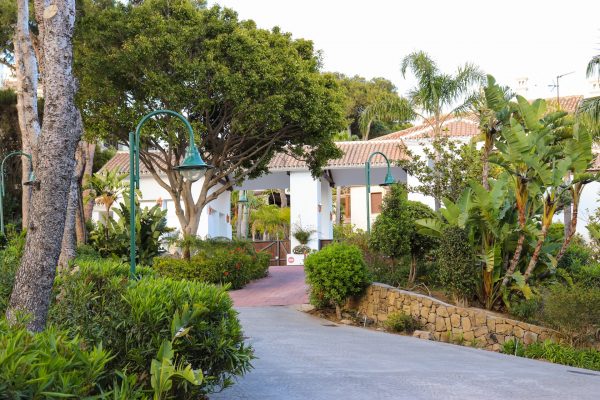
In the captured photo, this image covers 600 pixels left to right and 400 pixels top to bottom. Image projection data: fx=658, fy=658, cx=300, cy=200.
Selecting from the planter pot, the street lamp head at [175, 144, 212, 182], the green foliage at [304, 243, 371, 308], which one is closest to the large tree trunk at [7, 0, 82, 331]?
the street lamp head at [175, 144, 212, 182]

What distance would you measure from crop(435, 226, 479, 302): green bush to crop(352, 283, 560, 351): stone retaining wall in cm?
43

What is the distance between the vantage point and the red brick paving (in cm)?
1719

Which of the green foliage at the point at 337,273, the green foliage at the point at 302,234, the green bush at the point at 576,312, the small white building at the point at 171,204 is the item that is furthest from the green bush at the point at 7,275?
the green foliage at the point at 302,234

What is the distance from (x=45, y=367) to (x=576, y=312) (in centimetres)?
1067

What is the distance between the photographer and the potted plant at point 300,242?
96.1 feet

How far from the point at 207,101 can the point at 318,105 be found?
3.31 m

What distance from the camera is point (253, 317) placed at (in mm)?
14406

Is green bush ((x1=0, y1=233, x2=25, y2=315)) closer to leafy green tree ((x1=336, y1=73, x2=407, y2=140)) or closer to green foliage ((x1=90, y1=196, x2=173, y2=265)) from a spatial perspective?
green foliage ((x1=90, y1=196, x2=173, y2=265))

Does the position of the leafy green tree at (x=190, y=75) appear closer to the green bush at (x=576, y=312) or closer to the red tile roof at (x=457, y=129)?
the green bush at (x=576, y=312)

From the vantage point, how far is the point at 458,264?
13.4 metres

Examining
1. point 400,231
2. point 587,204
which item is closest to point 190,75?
point 400,231

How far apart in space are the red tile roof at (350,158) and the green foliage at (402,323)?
51.3ft

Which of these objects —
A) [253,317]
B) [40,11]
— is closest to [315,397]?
[40,11]

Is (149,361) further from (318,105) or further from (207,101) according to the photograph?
(318,105)
